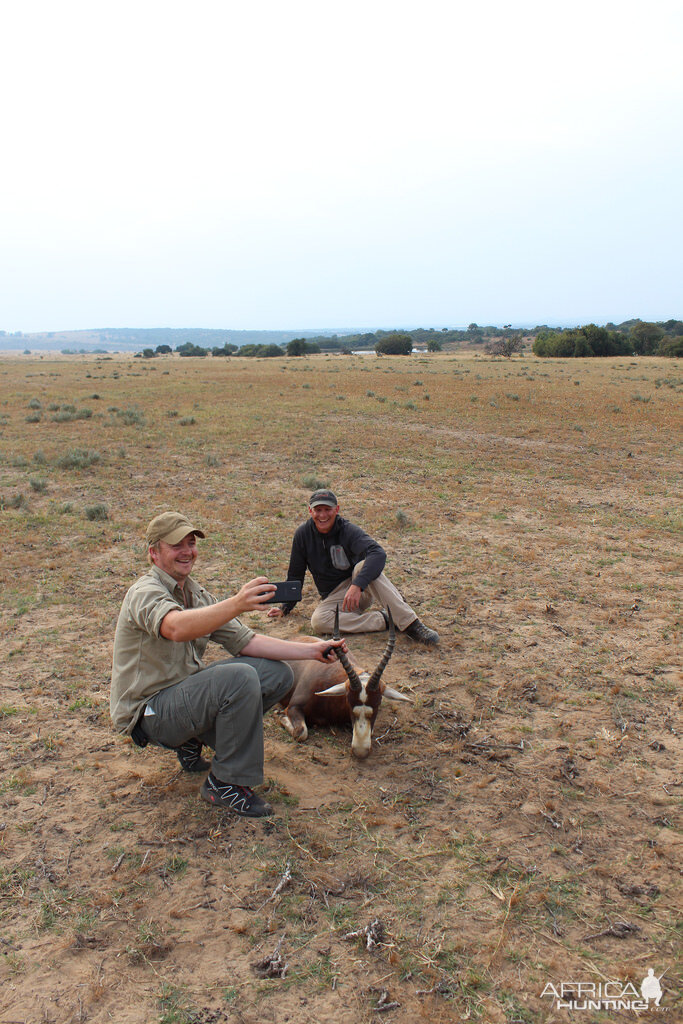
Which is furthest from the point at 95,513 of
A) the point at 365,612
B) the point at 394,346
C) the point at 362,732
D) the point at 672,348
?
the point at 394,346

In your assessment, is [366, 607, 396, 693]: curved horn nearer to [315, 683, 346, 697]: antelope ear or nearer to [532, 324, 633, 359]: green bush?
[315, 683, 346, 697]: antelope ear

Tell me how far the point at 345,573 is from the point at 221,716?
9.18ft

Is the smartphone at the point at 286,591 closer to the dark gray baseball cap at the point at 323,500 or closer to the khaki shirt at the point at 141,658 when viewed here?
the khaki shirt at the point at 141,658

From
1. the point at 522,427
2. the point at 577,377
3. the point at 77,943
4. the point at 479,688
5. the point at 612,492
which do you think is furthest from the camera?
the point at 577,377

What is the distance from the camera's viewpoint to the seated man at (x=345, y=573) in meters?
6.10

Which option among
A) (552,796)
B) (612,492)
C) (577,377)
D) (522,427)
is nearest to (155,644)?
(552,796)

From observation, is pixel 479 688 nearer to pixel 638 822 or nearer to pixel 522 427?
pixel 638 822

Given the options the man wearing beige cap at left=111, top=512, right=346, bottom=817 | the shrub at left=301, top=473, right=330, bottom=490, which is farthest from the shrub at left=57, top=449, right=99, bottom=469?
the man wearing beige cap at left=111, top=512, right=346, bottom=817

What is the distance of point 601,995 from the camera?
2.99 m

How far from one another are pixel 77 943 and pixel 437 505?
8.71 meters

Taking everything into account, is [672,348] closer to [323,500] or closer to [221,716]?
[323,500]

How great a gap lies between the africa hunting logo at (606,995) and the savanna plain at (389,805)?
25 mm

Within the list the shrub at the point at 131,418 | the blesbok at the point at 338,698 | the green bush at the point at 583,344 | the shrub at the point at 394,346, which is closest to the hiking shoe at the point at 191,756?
the blesbok at the point at 338,698

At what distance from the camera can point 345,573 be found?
6.57m
